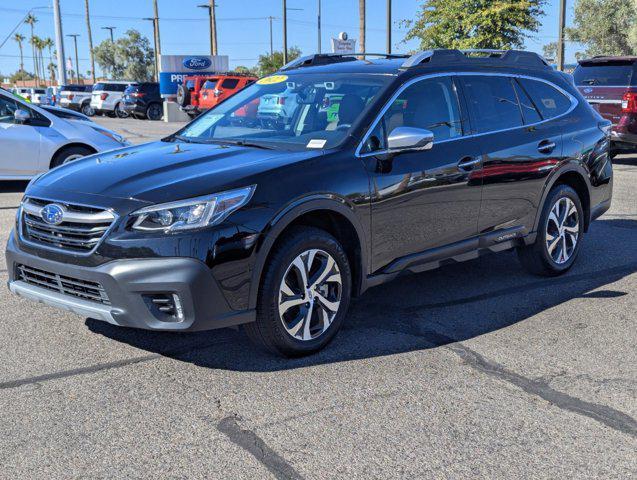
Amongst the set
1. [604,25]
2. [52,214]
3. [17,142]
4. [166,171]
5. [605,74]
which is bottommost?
[17,142]

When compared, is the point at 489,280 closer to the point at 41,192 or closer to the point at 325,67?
the point at 325,67

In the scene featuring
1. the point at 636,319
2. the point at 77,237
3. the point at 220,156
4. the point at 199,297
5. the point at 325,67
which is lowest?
the point at 636,319

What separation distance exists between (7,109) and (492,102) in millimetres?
7390

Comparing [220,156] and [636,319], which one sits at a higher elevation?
[220,156]

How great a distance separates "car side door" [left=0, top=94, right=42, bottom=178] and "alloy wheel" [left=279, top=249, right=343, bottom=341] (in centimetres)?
744

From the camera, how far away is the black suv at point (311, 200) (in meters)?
3.87

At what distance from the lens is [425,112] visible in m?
5.12

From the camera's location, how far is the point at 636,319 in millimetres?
5219

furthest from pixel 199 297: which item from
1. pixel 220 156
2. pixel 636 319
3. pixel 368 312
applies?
pixel 636 319

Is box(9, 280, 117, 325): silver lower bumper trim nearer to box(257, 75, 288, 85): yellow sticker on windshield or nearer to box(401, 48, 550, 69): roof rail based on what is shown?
box(257, 75, 288, 85): yellow sticker on windshield

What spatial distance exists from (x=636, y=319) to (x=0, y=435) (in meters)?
4.10

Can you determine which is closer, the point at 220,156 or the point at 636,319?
the point at 220,156

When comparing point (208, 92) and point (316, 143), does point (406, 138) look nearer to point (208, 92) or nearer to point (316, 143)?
point (316, 143)

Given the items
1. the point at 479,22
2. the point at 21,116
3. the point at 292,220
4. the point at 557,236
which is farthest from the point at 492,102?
the point at 479,22
